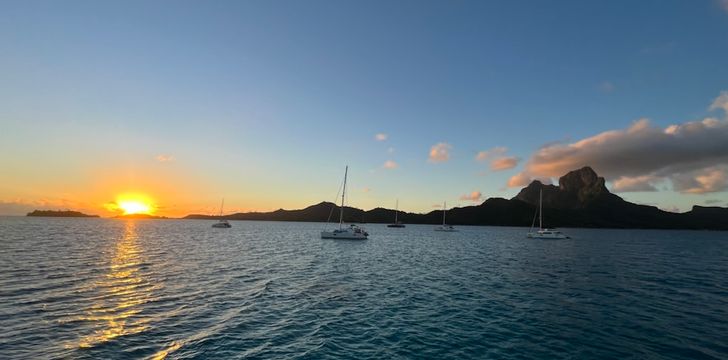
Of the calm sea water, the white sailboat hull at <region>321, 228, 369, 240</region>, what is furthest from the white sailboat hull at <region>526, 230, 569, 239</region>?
the calm sea water

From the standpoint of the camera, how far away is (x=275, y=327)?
22797 millimetres

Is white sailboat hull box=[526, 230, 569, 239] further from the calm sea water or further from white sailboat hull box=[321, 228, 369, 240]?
the calm sea water

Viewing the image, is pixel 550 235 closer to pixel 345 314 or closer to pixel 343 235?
pixel 343 235

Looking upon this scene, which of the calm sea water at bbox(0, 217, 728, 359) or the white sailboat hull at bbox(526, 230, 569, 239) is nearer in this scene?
the calm sea water at bbox(0, 217, 728, 359)

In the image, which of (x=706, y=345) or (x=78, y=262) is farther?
(x=78, y=262)

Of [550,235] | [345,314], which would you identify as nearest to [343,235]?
[550,235]

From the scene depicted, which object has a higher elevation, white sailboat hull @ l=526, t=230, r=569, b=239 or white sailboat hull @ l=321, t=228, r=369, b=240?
white sailboat hull @ l=526, t=230, r=569, b=239

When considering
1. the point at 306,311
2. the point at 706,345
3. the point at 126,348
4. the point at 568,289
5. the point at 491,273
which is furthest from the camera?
the point at 491,273

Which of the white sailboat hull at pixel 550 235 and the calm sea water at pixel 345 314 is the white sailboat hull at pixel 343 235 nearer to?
the calm sea water at pixel 345 314

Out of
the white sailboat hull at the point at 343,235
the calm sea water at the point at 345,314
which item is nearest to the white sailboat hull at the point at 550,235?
the white sailboat hull at the point at 343,235

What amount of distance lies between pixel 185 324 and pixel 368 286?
63.7ft

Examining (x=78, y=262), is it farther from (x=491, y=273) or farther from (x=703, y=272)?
(x=703, y=272)

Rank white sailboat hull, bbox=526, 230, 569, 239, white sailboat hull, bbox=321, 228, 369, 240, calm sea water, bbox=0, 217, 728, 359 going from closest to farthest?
1. calm sea water, bbox=0, 217, 728, 359
2. white sailboat hull, bbox=321, 228, 369, 240
3. white sailboat hull, bbox=526, 230, 569, 239

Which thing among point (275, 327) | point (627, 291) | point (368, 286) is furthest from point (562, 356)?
point (627, 291)
